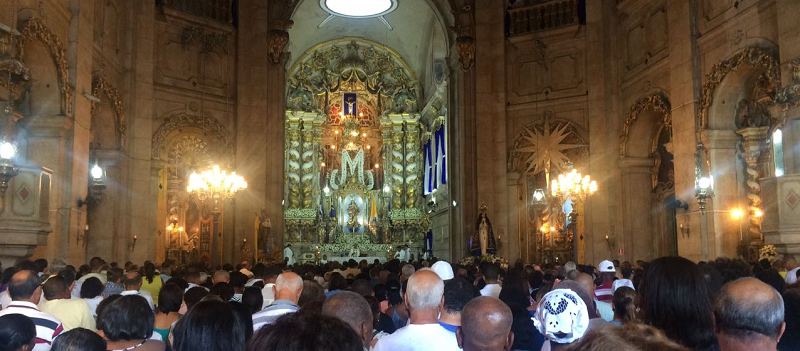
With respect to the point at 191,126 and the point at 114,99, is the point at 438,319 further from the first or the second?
the point at 191,126

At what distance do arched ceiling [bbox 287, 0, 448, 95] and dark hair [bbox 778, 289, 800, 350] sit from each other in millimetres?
27284

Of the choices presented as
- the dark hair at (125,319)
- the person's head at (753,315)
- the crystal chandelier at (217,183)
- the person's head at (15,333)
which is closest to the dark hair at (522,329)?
the person's head at (753,315)

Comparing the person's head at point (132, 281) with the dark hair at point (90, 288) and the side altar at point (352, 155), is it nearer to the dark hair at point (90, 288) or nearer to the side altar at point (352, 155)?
the dark hair at point (90, 288)

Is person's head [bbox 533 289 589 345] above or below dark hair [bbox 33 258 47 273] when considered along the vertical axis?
below

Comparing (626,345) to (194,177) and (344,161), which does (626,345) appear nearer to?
(194,177)

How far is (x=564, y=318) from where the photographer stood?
12.1 feet

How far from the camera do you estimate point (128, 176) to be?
1947 cm

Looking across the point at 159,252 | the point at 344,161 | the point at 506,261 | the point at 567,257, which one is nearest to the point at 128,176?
the point at 159,252

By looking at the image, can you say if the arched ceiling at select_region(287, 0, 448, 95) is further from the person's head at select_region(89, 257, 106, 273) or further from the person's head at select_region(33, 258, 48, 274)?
the person's head at select_region(33, 258, 48, 274)

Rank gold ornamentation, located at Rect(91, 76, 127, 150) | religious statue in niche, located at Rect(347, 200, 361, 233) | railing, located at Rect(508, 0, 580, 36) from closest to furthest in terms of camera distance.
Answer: gold ornamentation, located at Rect(91, 76, 127, 150) < railing, located at Rect(508, 0, 580, 36) < religious statue in niche, located at Rect(347, 200, 361, 233)

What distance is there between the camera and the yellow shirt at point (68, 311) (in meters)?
6.42

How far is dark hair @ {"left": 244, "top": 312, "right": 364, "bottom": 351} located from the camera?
214 centimetres

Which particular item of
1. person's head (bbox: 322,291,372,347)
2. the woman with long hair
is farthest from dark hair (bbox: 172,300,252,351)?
the woman with long hair

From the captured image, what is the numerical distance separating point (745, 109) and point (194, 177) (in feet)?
44.8
